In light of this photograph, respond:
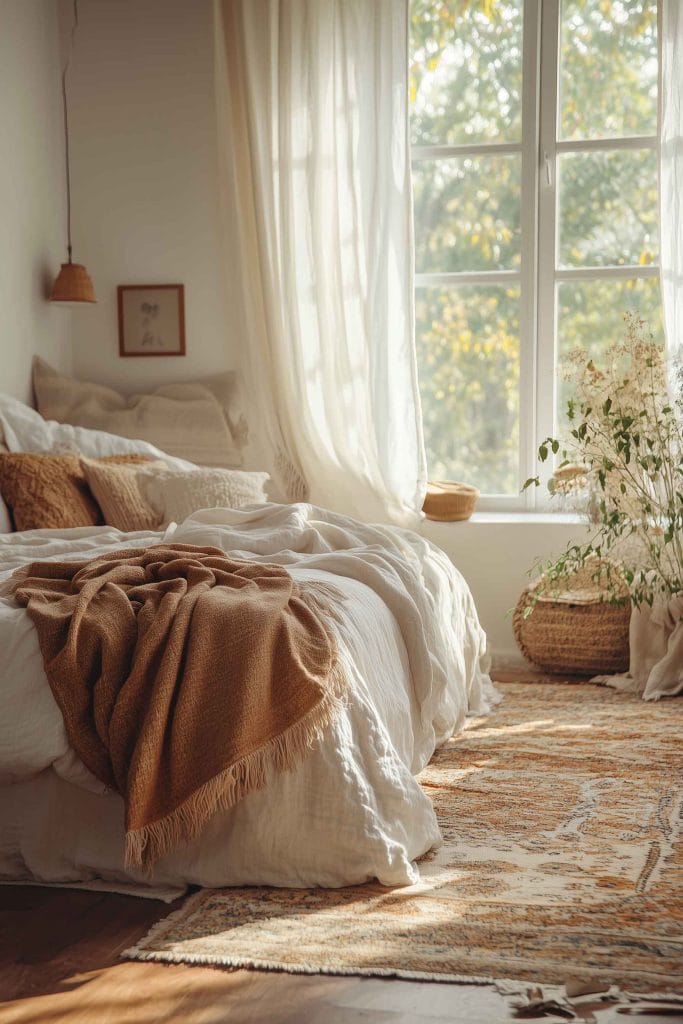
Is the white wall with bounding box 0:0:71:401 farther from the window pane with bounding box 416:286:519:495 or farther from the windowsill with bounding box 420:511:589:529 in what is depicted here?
the windowsill with bounding box 420:511:589:529

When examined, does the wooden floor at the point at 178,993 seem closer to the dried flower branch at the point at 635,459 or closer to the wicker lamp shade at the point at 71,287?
the dried flower branch at the point at 635,459

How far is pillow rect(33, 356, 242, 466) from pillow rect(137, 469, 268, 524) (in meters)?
0.93

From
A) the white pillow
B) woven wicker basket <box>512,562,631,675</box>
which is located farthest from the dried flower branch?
the white pillow

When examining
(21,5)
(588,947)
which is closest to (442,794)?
(588,947)

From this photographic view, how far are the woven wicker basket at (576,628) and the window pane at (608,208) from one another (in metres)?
1.39

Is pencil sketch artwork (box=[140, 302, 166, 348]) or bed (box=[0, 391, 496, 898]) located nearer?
bed (box=[0, 391, 496, 898])

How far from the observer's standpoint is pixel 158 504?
4113 millimetres

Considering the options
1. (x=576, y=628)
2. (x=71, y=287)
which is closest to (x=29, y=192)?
(x=71, y=287)

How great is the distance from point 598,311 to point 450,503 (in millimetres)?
1061

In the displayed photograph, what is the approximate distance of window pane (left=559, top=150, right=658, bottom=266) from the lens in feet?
16.7

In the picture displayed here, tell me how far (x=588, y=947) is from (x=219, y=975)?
→ 65cm

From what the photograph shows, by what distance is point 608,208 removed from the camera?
5.13 metres

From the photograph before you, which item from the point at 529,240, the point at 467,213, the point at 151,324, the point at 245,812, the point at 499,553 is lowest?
the point at 245,812

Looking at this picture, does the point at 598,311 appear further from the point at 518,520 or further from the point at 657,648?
the point at 657,648
